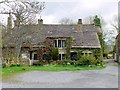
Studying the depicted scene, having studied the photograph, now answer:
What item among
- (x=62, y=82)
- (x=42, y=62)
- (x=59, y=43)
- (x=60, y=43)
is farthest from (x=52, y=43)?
(x=62, y=82)

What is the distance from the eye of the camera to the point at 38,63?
41.9 m

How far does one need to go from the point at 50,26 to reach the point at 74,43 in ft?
24.7

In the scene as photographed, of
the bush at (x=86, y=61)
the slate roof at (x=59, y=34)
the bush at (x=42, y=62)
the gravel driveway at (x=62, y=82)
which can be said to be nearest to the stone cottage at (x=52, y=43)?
the slate roof at (x=59, y=34)

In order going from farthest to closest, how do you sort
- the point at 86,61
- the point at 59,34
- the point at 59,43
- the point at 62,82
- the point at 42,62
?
the point at 59,34
the point at 59,43
the point at 42,62
the point at 86,61
the point at 62,82

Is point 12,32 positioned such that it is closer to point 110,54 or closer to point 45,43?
point 45,43

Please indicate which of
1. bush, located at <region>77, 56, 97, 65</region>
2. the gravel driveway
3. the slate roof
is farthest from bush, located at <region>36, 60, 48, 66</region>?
the gravel driveway

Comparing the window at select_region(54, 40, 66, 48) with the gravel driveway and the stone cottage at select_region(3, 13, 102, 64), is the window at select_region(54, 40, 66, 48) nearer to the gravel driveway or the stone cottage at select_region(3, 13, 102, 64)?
the stone cottage at select_region(3, 13, 102, 64)

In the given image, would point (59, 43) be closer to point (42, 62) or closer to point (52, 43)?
point (52, 43)

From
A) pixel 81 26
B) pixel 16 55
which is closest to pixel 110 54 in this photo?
pixel 81 26

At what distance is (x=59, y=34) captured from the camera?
4694 centimetres

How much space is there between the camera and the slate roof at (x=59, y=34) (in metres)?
41.5

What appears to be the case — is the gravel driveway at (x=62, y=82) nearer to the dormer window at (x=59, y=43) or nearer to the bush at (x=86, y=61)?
the bush at (x=86, y=61)

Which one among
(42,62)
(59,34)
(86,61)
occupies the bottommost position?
(42,62)

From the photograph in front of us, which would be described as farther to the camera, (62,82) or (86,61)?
(86,61)
